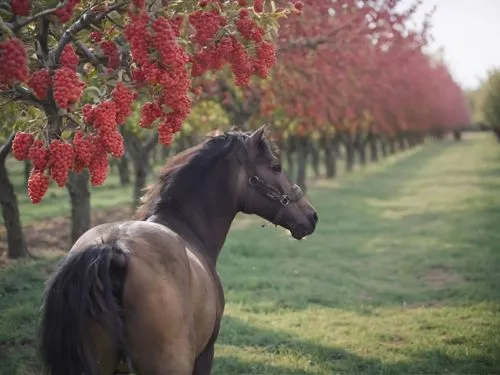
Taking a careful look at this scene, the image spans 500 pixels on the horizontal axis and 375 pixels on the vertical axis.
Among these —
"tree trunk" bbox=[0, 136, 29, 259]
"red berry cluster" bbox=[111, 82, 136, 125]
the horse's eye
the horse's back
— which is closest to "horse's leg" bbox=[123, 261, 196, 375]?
the horse's back

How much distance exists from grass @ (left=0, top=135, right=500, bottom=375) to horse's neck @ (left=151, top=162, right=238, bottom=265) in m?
2.63

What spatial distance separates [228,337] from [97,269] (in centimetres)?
533

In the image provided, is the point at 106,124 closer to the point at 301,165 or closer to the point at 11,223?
the point at 11,223

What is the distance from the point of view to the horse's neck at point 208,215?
17.6ft

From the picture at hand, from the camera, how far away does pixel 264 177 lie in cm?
591

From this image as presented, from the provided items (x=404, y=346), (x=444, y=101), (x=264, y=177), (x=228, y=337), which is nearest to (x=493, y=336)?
(x=404, y=346)

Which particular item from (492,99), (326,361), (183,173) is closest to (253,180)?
(183,173)

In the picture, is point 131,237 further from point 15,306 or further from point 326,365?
point 15,306

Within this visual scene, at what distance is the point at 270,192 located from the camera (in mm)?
5980

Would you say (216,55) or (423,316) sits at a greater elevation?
(216,55)

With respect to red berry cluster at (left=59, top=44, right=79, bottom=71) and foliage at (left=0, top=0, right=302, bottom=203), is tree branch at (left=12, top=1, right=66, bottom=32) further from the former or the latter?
red berry cluster at (left=59, top=44, right=79, bottom=71)

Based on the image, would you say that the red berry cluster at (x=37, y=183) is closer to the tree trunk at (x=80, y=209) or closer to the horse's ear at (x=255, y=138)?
the horse's ear at (x=255, y=138)

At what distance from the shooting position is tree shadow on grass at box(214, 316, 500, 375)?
773 cm

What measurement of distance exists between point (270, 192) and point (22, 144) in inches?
94.4
